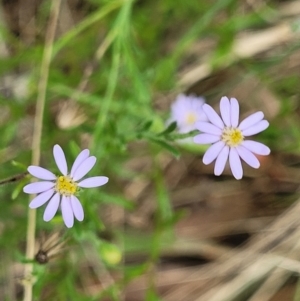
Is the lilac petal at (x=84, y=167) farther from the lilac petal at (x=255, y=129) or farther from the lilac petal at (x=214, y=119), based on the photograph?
the lilac petal at (x=255, y=129)

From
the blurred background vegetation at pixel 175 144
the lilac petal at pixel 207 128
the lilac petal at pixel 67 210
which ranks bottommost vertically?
the lilac petal at pixel 67 210

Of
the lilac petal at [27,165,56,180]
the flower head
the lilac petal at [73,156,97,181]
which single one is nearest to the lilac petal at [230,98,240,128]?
the lilac petal at [73,156,97,181]

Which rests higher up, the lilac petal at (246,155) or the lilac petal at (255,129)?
the lilac petal at (255,129)

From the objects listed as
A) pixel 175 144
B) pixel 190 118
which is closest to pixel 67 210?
pixel 175 144

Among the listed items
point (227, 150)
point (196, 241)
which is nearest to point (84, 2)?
point (196, 241)

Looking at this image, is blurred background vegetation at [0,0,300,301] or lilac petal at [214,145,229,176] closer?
lilac petal at [214,145,229,176]

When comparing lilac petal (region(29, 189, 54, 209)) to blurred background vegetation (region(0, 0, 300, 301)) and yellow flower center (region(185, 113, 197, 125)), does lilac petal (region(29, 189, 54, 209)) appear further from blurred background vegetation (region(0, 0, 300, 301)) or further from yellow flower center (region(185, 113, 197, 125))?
yellow flower center (region(185, 113, 197, 125))

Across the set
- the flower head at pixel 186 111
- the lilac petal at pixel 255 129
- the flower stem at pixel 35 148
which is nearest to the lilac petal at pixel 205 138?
the lilac petal at pixel 255 129
